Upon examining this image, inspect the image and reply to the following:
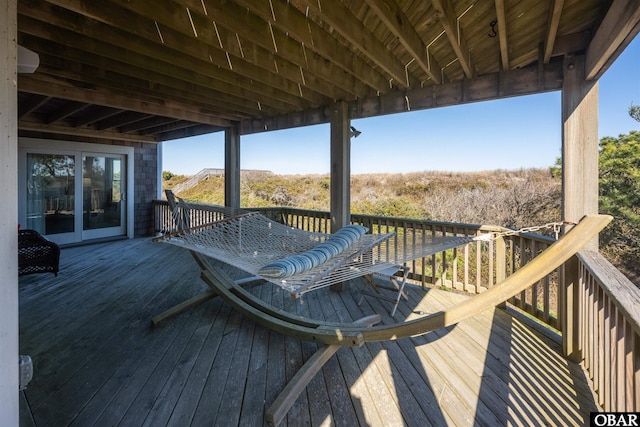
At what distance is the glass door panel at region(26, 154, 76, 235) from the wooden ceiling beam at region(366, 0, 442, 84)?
255 inches

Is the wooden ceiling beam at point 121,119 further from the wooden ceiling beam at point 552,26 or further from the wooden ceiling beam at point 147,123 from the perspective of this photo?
the wooden ceiling beam at point 552,26

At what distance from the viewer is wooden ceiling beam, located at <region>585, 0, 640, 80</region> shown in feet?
4.69

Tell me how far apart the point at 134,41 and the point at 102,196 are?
→ 5.27 m

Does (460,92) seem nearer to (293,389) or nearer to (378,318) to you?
(378,318)

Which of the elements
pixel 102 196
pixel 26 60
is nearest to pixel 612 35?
pixel 26 60

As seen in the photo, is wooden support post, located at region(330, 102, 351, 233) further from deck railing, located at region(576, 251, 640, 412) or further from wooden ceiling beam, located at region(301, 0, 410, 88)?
deck railing, located at region(576, 251, 640, 412)

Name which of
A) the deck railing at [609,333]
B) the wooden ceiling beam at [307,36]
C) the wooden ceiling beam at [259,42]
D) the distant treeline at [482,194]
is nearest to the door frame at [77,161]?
the wooden ceiling beam at [259,42]

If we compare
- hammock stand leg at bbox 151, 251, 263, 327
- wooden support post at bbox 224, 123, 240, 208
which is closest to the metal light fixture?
hammock stand leg at bbox 151, 251, 263, 327

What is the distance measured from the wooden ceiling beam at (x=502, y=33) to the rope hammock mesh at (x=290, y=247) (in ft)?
4.68

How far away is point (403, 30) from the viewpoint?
2000mm

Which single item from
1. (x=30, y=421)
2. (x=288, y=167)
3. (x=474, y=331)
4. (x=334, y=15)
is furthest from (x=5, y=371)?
(x=288, y=167)

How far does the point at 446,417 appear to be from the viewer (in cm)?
160

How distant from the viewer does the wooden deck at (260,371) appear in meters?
1.62

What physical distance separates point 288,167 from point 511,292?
17639 millimetres
